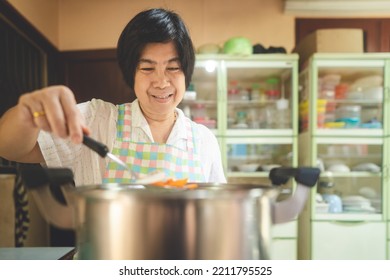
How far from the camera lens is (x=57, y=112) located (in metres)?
0.41

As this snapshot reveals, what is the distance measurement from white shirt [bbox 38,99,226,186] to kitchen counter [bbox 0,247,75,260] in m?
0.20

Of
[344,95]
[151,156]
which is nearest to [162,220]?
[151,156]

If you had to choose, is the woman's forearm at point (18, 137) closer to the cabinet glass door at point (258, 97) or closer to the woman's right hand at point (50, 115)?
the woman's right hand at point (50, 115)

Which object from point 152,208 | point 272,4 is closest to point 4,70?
point 152,208

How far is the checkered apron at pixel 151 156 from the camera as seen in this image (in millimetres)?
559

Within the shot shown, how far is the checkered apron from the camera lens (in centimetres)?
56

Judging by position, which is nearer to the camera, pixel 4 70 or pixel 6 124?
pixel 6 124

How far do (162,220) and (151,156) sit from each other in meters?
0.22

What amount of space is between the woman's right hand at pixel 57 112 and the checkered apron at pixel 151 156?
0.42 ft

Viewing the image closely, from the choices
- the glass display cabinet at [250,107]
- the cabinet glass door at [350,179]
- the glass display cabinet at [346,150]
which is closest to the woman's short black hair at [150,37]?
the glass display cabinet at [250,107]

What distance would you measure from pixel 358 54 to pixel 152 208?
4.16 ft

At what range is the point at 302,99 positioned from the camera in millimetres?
1505

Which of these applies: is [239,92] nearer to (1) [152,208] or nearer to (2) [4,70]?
(2) [4,70]

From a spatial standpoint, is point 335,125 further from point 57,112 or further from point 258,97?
point 57,112
